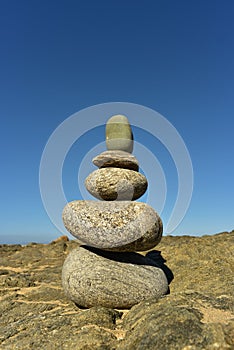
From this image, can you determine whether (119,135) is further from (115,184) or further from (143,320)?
(143,320)

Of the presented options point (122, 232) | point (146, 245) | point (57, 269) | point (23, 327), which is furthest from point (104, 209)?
point (57, 269)

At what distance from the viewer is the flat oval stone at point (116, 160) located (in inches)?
417

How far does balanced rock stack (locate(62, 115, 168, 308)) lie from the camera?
847 cm

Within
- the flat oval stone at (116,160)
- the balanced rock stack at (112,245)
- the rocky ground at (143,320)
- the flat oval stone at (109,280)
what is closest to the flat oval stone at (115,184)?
the balanced rock stack at (112,245)

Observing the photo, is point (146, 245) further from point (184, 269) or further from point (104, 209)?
point (184, 269)

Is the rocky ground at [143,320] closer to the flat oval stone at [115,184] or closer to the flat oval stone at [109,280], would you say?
the flat oval stone at [109,280]

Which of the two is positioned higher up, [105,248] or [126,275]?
[105,248]

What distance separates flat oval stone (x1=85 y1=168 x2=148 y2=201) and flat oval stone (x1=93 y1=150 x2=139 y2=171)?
36cm

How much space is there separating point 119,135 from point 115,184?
85.7 inches

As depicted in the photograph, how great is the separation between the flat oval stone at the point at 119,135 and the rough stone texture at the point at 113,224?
2.60 metres

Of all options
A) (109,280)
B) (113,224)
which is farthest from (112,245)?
(109,280)

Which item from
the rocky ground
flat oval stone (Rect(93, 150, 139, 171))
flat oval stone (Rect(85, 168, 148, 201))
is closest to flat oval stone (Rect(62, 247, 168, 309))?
the rocky ground

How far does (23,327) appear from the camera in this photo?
268 inches

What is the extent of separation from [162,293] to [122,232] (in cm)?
251
